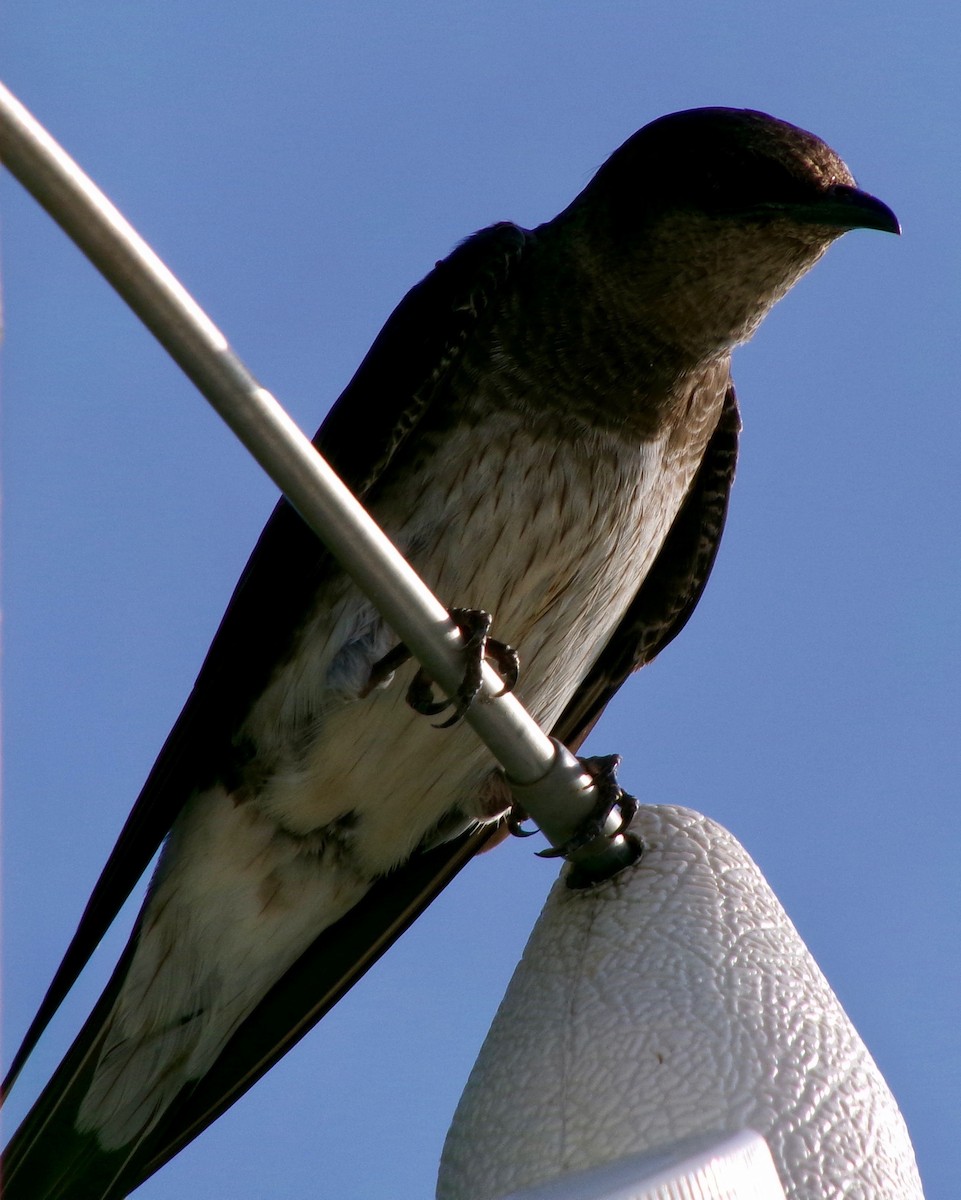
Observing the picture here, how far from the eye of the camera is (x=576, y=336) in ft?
14.3

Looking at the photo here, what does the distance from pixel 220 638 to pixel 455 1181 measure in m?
1.96

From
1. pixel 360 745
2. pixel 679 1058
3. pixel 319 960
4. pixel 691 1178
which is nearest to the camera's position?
pixel 691 1178

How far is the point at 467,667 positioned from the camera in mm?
2596

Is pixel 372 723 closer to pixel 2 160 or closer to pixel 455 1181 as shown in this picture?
pixel 455 1181

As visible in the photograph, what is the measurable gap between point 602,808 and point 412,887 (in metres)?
1.70

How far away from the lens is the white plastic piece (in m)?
2.06

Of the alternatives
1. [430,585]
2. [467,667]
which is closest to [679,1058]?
[467,667]

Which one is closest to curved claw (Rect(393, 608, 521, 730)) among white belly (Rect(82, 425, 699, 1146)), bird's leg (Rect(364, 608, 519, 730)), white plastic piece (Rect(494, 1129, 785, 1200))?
bird's leg (Rect(364, 608, 519, 730))

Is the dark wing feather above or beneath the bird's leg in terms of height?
beneath

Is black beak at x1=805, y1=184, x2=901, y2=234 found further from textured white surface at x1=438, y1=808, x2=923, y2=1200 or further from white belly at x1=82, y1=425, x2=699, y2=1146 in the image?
textured white surface at x1=438, y1=808, x2=923, y2=1200

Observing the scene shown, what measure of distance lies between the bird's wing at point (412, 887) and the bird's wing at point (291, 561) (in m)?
0.60

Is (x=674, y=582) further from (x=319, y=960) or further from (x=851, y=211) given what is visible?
(x=319, y=960)

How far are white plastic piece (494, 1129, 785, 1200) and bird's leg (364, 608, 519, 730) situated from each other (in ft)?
2.38

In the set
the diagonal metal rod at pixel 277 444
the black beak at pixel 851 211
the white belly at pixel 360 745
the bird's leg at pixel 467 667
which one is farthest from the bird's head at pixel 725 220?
the diagonal metal rod at pixel 277 444
